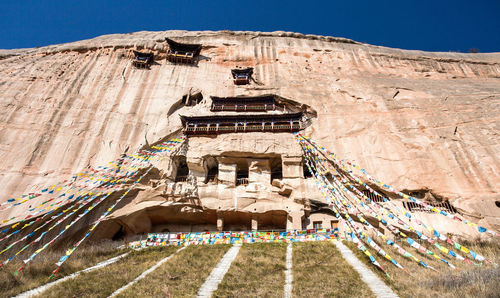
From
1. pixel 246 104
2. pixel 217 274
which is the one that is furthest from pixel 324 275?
pixel 246 104

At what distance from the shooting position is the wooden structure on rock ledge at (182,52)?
26312 mm

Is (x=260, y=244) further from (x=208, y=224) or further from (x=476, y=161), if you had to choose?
(x=476, y=161)

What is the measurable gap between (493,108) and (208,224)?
72.1 ft

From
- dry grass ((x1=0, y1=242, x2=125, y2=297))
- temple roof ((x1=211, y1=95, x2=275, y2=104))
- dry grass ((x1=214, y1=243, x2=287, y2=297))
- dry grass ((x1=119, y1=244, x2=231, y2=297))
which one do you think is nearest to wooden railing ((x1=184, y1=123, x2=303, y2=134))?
temple roof ((x1=211, y1=95, x2=275, y2=104))

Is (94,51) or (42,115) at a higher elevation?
(94,51)

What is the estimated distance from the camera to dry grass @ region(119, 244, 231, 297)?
589 cm

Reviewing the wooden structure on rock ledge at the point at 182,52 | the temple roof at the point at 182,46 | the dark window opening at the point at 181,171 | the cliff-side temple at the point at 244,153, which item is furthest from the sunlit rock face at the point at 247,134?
the temple roof at the point at 182,46

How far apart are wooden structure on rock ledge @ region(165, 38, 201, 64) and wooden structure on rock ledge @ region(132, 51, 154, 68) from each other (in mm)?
2096

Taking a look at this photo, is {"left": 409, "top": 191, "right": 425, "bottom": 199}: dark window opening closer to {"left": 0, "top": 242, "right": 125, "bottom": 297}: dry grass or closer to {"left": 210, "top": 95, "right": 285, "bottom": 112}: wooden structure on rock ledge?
{"left": 210, "top": 95, "right": 285, "bottom": 112}: wooden structure on rock ledge

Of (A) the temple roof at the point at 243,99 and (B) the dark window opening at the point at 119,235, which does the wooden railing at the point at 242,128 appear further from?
(B) the dark window opening at the point at 119,235

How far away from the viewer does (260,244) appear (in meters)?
11.4

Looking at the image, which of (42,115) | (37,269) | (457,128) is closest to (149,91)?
(42,115)

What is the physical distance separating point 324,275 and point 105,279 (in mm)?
6485

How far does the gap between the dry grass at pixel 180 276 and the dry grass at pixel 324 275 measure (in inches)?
112
